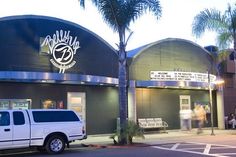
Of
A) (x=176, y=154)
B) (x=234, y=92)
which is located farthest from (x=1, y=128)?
(x=234, y=92)

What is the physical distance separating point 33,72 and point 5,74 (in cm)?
154

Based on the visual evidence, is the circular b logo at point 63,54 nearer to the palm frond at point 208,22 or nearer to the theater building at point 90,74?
the theater building at point 90,74

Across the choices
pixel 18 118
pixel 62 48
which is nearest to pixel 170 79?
pixel 62 48

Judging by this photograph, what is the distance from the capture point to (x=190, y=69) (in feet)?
100

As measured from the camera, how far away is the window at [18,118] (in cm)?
1572

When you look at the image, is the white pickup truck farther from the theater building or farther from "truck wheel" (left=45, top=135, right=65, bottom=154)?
the theater building

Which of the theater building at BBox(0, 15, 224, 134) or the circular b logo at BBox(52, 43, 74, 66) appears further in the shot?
the circular b logo at BBox(52, 43, 74, 66)

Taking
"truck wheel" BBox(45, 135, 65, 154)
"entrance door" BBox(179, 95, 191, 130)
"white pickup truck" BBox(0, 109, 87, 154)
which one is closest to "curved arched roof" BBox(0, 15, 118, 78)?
"white pickup truck" BBox(0, 109, 87, 154)

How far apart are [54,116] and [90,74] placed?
323 inches

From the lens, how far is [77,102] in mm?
24828

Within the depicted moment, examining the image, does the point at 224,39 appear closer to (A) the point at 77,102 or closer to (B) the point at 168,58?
(B) the point at 168,58

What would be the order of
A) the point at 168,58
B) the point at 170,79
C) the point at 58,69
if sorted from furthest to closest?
the point at 168,58, the point at 170,79, the point at 58,69

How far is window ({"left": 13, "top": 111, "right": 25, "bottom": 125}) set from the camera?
51.6 feet

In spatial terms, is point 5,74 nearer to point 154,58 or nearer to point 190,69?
point 154,58
